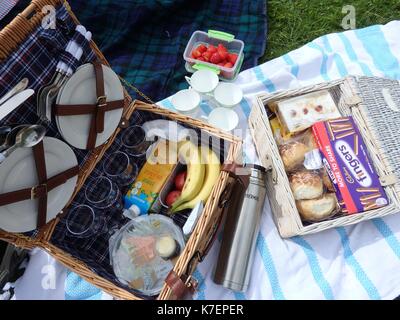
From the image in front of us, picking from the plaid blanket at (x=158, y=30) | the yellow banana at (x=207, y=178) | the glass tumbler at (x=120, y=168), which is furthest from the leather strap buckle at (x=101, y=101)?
the plaid blanket at (x=158, y=30)

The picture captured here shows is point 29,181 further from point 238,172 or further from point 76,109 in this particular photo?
point 238,172

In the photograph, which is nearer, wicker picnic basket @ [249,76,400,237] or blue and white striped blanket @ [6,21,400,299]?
wicker picnic basket @ [249,76,400,237]

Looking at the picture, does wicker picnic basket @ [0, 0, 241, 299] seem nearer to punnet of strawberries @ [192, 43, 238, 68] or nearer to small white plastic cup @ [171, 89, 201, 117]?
small white plastic cup @ [171, 89, 201, 117]

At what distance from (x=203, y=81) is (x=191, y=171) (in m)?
0.51

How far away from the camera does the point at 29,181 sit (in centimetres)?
85

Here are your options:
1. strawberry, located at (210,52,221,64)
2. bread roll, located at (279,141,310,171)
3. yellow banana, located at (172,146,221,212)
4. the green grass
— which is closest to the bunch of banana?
yellow banana, located at (172,146,221,212)

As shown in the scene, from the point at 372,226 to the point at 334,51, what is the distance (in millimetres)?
769

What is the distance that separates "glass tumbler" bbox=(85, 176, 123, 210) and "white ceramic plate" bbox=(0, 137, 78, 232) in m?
0.13

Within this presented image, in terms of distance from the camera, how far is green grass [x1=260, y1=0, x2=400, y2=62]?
1.76 metres

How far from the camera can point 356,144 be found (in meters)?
1.07

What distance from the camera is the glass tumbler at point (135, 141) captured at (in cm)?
119

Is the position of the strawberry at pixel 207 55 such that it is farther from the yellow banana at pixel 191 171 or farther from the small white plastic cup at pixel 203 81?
the yellow banana at pixel 191 171

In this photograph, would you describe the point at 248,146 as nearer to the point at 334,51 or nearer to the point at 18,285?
the point at 334,51
